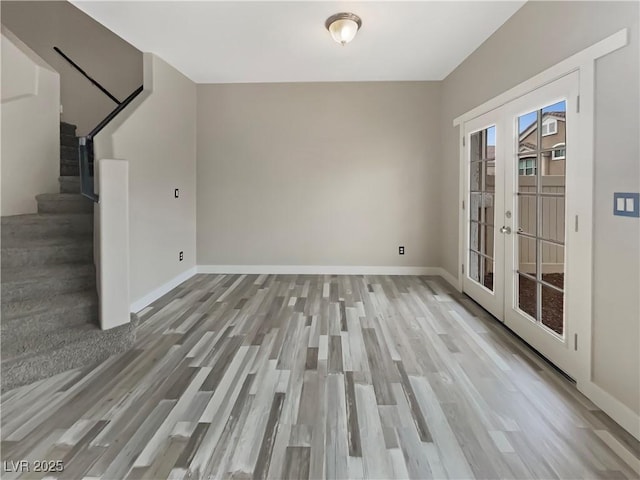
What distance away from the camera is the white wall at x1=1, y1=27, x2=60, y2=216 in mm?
3457

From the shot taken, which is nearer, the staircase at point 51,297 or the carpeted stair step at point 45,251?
the staircase at point 51,297

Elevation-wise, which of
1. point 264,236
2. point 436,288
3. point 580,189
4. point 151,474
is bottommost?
point 151,474

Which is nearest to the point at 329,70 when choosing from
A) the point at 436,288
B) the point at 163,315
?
the point at 436,288

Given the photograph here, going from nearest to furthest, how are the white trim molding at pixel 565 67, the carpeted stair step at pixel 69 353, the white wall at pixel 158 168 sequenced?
the white trim molding at pixel 565 67 < the carpeted stair step at pixel 69 353 < the white wall at pixel 158 168

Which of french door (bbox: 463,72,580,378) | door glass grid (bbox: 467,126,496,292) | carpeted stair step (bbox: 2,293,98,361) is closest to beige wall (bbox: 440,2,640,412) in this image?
french door (bbox: 463,72,580,378)

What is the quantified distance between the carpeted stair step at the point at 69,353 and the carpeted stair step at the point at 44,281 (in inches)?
16.1

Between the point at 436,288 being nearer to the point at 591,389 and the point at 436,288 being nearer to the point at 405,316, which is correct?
the point at 405,316

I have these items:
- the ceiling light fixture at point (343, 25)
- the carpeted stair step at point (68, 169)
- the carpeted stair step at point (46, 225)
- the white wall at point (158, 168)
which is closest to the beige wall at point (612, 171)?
the ceiling light fixture at point (343, 25)

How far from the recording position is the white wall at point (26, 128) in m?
3.46

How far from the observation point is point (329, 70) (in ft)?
15.6

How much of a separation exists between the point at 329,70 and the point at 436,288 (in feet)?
10.8

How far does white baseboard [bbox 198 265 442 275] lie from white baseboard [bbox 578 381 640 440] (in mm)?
3202

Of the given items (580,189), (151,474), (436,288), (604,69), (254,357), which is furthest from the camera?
(436,288)

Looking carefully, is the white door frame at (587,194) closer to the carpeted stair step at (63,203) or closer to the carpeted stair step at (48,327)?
the carpeted stair step at (48,327)
